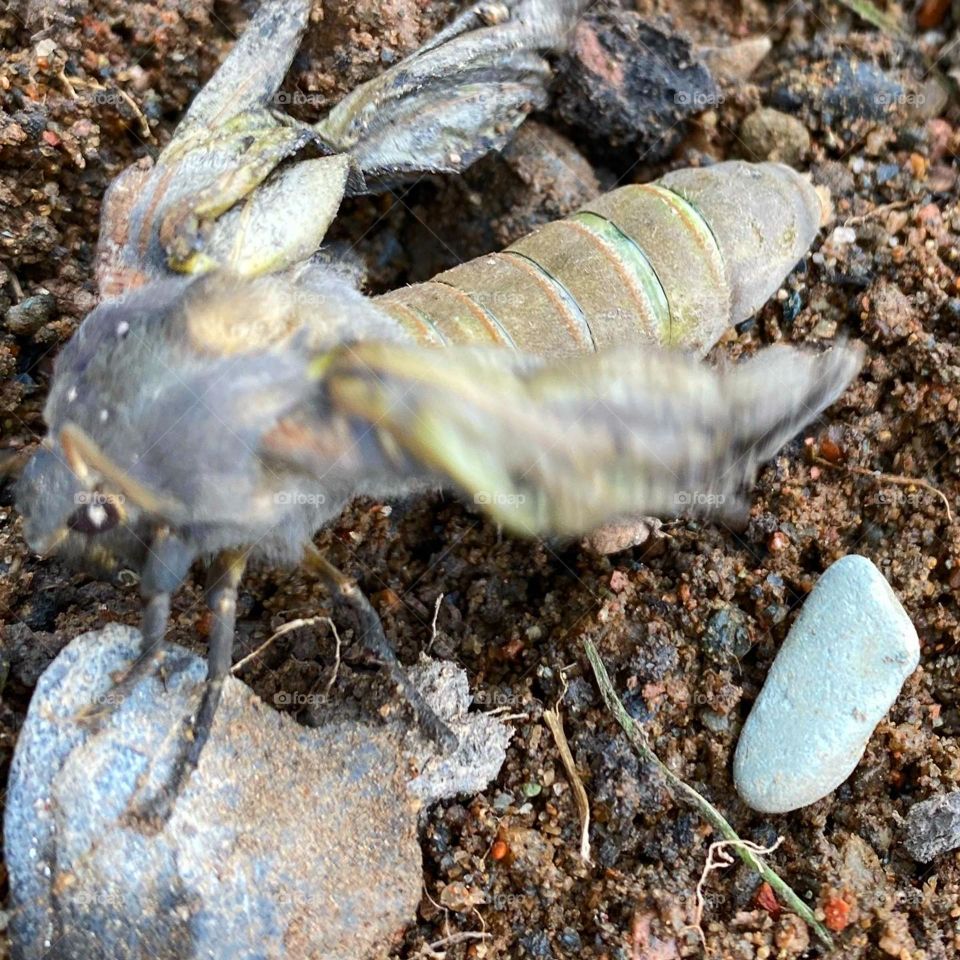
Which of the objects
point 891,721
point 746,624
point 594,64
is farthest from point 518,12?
point 891,721

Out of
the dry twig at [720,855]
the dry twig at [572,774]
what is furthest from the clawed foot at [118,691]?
the dry twig at [720,855]

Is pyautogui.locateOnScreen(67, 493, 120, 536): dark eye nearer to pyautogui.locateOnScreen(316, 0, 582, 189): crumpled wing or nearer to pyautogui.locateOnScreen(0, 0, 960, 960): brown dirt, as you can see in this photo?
pyautogui.locateOnScreen(0, 0, 960, 960): brown dirt

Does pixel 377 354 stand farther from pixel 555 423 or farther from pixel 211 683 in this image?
pixel 211 683

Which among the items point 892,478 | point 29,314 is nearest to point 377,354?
point 29,314

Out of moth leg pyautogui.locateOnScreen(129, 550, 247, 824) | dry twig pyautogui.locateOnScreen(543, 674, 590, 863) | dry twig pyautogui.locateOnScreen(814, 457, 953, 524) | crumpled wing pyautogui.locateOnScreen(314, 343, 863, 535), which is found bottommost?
dry twig pyautogui.locateOnScreen(543, 674, 590, 863)

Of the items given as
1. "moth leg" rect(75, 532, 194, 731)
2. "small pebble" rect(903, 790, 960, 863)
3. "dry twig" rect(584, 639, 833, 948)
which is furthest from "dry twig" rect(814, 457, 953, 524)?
"moth leg" rect(75, 532, 194, 731)

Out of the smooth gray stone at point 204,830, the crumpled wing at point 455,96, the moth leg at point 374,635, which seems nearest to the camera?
the smooth gray stone at point 204,830

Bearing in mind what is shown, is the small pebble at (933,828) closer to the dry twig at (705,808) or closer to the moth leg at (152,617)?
the dry twig at (705,808)

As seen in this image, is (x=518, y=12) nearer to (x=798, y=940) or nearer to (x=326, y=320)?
(x=326, y=320)
